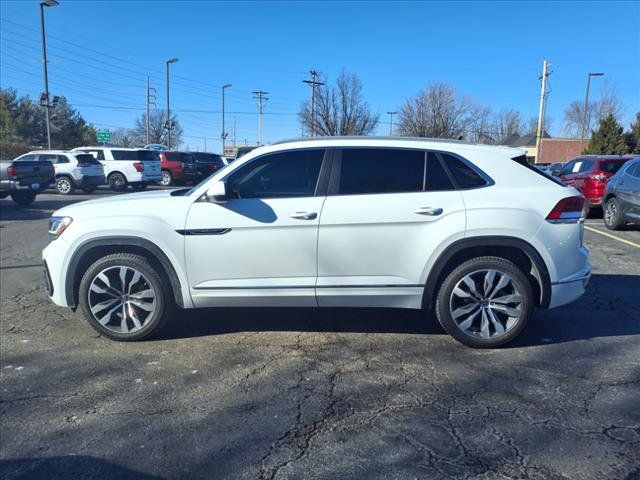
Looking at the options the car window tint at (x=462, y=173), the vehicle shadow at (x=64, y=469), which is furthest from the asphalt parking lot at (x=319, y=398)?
the car window tint at (x=462, y=173)

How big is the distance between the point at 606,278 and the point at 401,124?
33.5 meters

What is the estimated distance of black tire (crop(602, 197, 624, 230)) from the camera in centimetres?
1048

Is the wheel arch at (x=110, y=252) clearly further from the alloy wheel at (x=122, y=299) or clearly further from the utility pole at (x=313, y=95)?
the utility pole at (x=313, y=95)

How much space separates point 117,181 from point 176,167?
3914 millimetres

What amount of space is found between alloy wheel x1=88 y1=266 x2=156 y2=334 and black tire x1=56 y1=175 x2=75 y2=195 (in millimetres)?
17284

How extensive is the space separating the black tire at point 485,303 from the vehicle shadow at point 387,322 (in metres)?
0.27

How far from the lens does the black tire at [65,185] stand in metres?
19.6

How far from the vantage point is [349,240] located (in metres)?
4.12

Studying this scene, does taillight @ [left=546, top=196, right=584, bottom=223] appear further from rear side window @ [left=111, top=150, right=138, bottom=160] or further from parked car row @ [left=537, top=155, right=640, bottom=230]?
rear side window @ [left=111, top=150, right=138, bottom=160]

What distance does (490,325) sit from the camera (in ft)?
13.8

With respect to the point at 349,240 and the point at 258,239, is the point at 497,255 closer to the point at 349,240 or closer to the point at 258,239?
the point at 349,240

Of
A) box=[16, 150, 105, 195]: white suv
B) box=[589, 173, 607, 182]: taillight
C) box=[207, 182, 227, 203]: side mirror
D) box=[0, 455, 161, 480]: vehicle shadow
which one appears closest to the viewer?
box=[0, 455, 161, 480]: vehicle shadow

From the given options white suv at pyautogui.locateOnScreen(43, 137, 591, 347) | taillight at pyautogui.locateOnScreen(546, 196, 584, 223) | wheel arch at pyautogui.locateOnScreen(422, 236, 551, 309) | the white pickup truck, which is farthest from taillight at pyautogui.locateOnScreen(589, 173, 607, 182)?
the white pickup truck

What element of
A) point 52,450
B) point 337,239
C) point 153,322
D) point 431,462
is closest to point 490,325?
point 337,239
